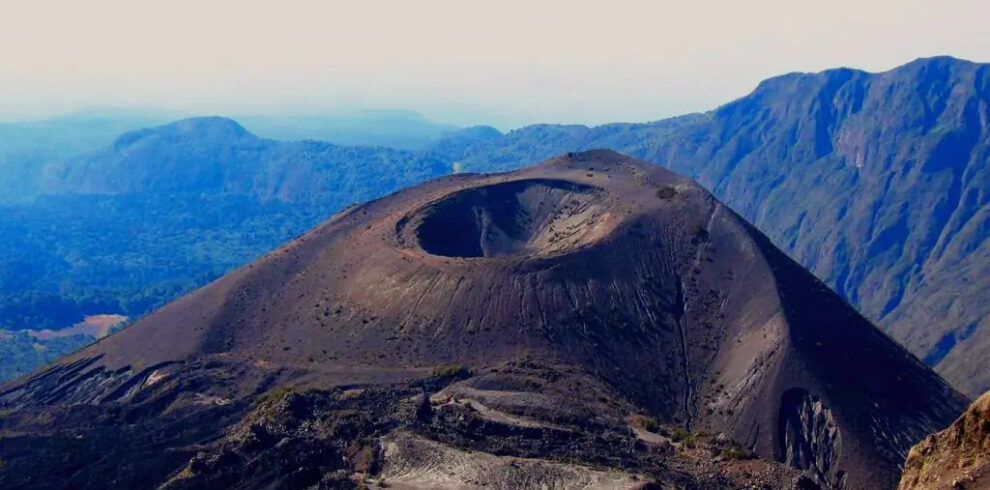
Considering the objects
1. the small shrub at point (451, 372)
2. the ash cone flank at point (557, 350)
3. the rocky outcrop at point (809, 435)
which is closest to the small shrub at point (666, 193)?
the ash cone flank at point (557, 350)

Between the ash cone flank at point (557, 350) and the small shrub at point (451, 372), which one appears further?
the small shrub at point (451, 372)

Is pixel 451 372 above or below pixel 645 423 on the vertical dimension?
below

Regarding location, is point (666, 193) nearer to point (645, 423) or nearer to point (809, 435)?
point (809, 435)

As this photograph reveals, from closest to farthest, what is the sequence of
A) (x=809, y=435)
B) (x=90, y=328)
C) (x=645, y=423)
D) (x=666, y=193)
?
(x=645, y=423), (x=809, y=435), (x=666, y=193), (x=90, y=328)

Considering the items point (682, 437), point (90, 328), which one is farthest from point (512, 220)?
point (90, 328)

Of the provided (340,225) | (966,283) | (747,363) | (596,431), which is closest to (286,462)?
(596,431)

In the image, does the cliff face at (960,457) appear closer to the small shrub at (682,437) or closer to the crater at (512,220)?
the small shrub at (682,437)
